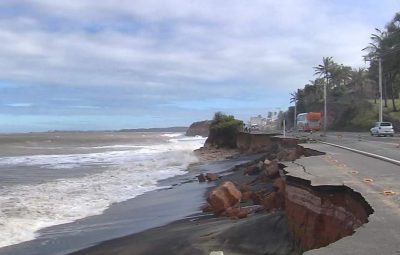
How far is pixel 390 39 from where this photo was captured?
6725 cm

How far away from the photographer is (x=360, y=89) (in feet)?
332

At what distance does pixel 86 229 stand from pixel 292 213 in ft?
24.6

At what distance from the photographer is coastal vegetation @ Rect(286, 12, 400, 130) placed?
6738cm

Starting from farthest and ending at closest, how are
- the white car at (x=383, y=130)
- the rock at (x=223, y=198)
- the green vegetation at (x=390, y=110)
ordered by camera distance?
the green vegetation at (x=390, y=110) → the white car at (x=383, y=130) → the rock at (x=223, y=198)

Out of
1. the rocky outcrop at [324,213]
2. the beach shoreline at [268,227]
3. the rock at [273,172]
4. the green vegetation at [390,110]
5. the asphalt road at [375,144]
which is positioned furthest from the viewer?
the green vegetation at [390,110]

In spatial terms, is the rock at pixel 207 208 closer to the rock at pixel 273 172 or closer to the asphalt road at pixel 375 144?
the rock at pixel 273 172

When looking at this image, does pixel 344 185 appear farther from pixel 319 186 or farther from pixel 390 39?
pixel 390 39

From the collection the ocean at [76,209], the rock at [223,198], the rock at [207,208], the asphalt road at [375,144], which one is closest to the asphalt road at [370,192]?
the rock at [223,198]

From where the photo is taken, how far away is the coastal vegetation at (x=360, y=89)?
67.4m

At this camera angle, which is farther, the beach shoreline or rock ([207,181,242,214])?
rock ([207,181,242,214])

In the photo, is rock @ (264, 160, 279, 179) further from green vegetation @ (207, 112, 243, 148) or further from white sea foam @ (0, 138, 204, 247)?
green vegetation @ (207, 112, 243, 148)

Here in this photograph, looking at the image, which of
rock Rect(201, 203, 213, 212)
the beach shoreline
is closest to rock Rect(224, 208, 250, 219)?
the beach shoreline

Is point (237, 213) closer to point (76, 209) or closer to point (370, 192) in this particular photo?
point (370, 192)

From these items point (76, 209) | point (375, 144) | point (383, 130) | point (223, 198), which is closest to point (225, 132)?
point (383, 130)
